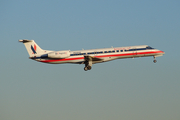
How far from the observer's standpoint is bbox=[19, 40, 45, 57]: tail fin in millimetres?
38406

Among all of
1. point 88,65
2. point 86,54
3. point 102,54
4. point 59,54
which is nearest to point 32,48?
point 59,54

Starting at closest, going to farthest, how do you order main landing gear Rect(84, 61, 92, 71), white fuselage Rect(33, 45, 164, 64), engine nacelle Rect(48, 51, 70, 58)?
engine nacelle Rect(48, 51, 70, 58), main landing gear Rect(84, 61, 92, 71), white fuselage Rect(33, 45, 164, 64)

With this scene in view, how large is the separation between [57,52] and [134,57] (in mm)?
11817

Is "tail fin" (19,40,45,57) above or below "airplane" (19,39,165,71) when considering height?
above

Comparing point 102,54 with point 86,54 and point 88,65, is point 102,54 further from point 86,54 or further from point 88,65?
point 88,65

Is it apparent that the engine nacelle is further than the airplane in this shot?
No

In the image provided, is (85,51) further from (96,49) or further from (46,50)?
(46,50)

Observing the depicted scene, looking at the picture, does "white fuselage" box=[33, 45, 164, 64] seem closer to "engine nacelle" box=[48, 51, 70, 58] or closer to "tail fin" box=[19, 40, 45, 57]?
"engine nacelle" box=[48, 51, 70, 58]

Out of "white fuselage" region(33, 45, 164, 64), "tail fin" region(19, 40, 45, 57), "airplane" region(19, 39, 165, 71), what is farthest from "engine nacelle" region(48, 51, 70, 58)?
"tail fin" region(19, 40, 45, 57)

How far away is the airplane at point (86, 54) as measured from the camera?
1459 inches

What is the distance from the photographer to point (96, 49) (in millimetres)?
37781

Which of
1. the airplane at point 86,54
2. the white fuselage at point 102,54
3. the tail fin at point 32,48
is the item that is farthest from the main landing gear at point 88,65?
the tail fin at point 32,48

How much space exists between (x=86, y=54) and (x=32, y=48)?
8.48 meters

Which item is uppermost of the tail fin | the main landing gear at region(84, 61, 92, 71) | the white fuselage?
the tail fin
